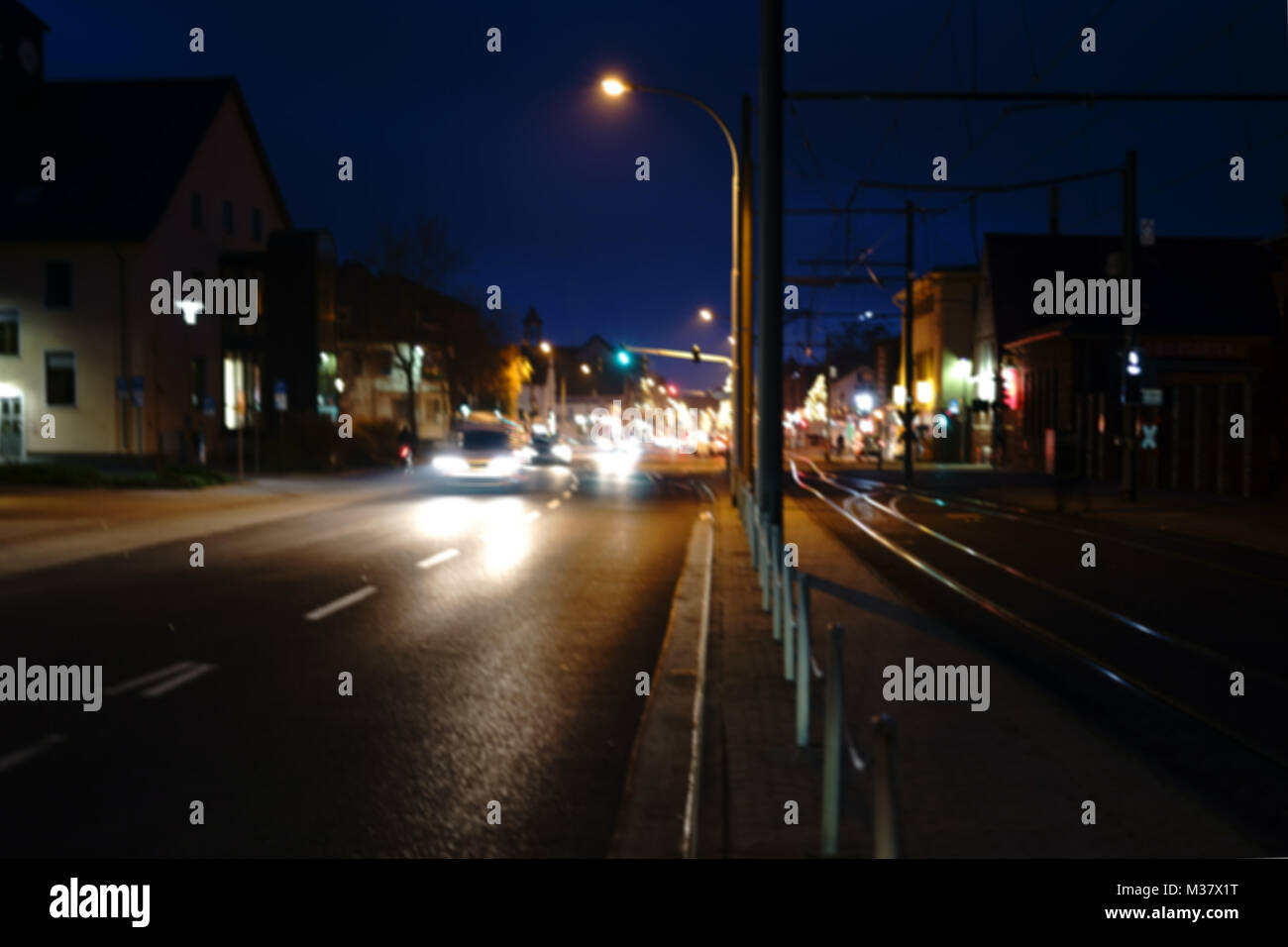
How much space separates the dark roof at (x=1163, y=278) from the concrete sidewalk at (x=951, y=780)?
1260 inches

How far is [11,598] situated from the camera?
11664 mm

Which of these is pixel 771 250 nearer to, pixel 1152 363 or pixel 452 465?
pixel 1152 363

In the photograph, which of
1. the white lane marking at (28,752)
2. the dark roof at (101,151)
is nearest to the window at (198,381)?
the dark roof at (101,151)

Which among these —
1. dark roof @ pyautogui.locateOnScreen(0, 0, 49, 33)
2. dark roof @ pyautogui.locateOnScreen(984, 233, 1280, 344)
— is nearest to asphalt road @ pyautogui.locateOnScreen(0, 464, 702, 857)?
dark roof @ pyautogui.locateOnScreen(984, 233, 1280, 344)

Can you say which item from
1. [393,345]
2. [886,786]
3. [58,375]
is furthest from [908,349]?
[886,786]

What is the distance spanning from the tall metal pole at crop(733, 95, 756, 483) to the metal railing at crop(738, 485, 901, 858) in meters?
10.1

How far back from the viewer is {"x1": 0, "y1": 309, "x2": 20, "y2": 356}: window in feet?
130

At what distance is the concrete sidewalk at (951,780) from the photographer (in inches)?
185

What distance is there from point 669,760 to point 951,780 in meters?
1.33

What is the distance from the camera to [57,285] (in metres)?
39.7

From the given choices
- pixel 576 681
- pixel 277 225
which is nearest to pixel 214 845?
pixel 576 681

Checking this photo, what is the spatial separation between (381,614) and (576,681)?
3377 millimetres
